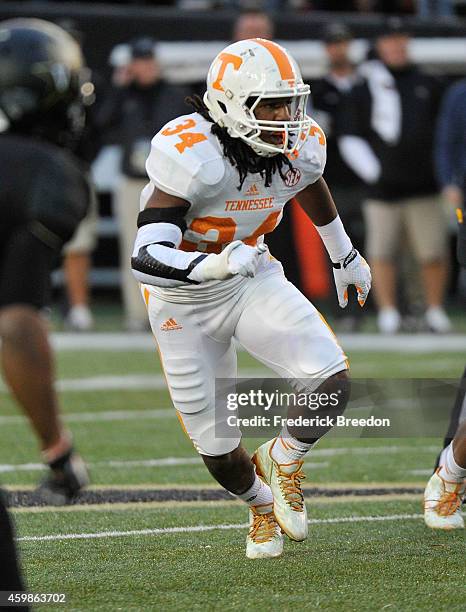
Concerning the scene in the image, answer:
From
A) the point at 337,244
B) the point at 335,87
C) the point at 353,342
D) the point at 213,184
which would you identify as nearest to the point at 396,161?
the point at 335,87

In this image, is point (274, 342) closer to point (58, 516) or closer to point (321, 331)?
point (321, 331)

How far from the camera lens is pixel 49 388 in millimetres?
3229

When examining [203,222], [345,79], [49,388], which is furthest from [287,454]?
[345,79]

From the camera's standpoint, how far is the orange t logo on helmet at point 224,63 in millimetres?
4566

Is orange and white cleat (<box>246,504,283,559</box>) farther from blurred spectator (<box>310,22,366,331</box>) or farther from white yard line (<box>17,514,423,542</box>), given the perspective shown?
blurred spectator (<box>310,22,366,331</box>)

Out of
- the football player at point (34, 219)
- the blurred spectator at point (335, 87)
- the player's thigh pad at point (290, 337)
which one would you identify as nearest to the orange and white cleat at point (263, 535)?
the player's thigh pad at point (290, 337)

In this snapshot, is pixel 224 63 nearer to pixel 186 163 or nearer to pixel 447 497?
pixel 186 163

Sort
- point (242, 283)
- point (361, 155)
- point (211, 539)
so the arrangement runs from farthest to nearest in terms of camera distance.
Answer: point (361, 155), point (211, 539), point (242, 283)

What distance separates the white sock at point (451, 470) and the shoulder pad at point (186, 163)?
1.26m

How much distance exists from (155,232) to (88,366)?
203 inches

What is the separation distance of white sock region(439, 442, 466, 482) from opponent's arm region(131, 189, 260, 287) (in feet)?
4.11

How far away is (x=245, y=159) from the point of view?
4547 millimetres

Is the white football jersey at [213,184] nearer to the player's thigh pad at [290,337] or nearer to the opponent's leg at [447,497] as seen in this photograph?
the player's thigh pad at [290,337]

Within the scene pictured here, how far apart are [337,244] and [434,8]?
9448 mm
